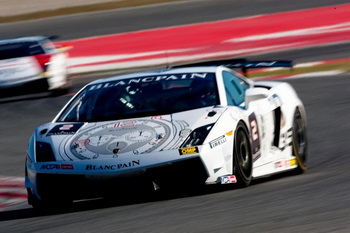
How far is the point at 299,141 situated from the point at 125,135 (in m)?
2.29

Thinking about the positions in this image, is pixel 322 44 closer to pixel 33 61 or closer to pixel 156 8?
pixel 33 61

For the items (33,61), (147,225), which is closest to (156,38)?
(33,61)

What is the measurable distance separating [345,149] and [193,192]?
9.90ft

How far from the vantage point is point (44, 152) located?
6.79 metres

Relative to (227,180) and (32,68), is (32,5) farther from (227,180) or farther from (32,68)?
A: (227,180)

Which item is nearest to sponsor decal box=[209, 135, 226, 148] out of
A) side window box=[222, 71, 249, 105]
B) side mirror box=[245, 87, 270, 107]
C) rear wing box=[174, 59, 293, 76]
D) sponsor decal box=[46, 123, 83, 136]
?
side window box=[222, 71, 249, 105]

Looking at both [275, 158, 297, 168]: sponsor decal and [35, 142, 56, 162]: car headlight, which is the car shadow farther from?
[275, 158, 297, 168]: sponsor decal

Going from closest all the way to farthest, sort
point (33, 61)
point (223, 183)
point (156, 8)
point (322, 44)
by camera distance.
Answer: point (223, 183) → point (33, 61) → point (322, 44) → point (156, 8)

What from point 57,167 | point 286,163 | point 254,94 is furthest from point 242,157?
point 57,167

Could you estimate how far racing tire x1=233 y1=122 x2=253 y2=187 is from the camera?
263 inches

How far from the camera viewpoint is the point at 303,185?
6.81 metres

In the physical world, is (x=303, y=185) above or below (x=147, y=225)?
below

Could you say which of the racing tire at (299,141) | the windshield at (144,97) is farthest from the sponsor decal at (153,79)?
the racing tire at (299,141)

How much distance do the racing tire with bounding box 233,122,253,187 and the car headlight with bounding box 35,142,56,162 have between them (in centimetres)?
129
